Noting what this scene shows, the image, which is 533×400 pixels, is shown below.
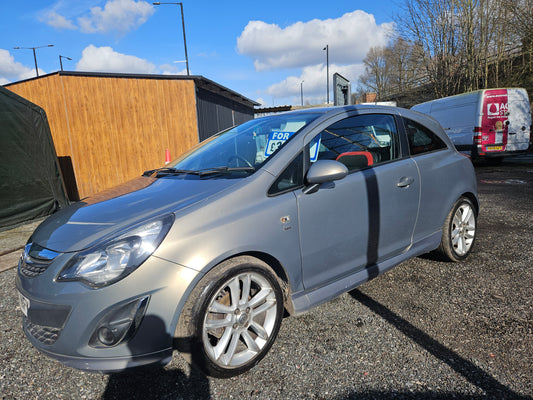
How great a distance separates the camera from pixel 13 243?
5.74m

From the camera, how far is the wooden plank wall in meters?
10.3

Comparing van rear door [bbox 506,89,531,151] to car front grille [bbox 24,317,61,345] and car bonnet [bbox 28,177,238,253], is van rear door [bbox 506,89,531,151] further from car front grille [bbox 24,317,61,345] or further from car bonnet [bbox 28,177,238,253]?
car front grille [bbox 24,317,61,345]

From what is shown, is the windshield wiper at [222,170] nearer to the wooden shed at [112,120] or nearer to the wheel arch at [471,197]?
the wheel arch at [471,197]

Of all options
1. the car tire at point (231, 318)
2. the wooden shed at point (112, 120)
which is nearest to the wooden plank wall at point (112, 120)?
the wooden shed at point (112, 120)

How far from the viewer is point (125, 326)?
179 cm

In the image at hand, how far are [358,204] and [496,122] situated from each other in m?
10.9

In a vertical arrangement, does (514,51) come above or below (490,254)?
above

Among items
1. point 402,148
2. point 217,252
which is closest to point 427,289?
point 402,148

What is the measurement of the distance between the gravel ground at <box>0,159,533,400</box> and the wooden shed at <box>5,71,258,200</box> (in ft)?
26.2

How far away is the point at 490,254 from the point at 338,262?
7.62 feet

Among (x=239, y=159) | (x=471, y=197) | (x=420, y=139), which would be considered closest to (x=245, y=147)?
(x=239, y=159)

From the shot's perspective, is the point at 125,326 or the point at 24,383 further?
the point at 24,383

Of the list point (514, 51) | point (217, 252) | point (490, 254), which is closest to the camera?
point (217, 252)

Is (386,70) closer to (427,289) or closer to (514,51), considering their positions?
(514,51)
